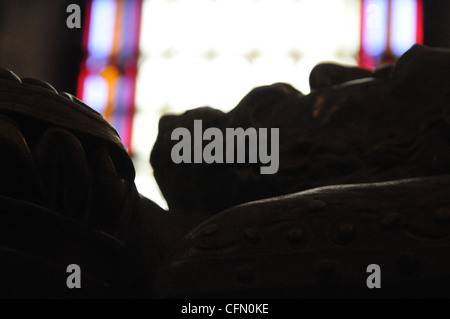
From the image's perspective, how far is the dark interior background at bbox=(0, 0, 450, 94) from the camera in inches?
218

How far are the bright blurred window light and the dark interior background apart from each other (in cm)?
9

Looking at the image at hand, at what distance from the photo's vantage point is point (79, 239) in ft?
2.99

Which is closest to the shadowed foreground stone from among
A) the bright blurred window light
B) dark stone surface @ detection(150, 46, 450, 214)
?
dark stone surface @ detection(150, 46, 450, 214)

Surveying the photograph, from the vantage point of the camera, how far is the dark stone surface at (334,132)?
1.14 meters

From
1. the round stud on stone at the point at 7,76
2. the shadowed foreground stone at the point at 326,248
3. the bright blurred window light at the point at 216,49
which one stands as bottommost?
the shadowed foreground stone at the point at 326,248

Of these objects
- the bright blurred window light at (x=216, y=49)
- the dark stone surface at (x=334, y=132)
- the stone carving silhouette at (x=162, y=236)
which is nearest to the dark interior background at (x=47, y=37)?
the bright blurred window light at (x=216, y=49)

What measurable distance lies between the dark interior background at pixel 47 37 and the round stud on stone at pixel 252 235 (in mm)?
4723

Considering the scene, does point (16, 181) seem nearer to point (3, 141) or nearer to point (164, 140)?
point (3, 141)

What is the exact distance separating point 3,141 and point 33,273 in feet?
0.44

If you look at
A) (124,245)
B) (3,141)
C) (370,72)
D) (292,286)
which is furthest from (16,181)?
(370,72)

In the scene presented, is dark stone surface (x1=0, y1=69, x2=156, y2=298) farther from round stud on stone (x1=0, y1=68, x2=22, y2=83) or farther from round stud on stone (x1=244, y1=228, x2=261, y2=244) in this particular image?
round stud on stone (x1=244, y1=228, x2=261, y2=244)

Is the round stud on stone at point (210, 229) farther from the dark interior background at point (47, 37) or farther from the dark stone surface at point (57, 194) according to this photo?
the dark interior background at point (47, 37)

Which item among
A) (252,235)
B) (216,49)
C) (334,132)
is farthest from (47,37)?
(252,235)

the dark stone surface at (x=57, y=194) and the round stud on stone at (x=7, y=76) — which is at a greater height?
the round stud on stone at (x=7, y=76)
